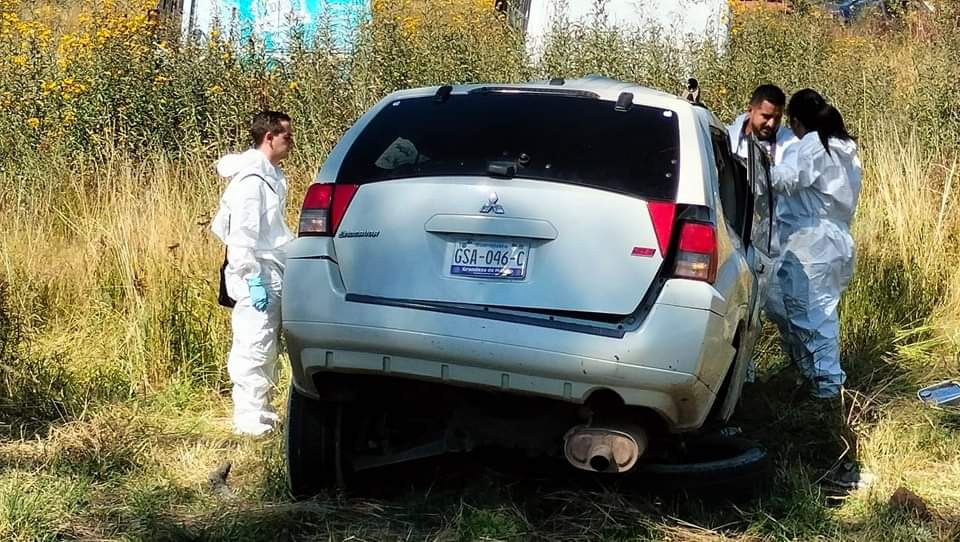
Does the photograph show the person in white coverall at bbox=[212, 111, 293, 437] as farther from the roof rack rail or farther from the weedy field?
the roof rack rail

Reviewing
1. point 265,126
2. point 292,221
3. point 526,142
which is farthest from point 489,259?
point 292,221

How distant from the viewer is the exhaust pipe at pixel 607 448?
3.88m

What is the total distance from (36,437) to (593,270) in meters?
3.17

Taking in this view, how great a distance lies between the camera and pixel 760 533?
4.46 m

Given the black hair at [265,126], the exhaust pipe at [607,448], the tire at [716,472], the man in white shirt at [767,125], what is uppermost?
the man in white shirt at [767,125]

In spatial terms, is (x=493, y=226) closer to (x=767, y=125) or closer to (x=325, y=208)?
(x=325, y=208)

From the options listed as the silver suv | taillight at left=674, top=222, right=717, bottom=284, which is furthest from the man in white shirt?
taillight at left=674, top=222, right=717, bottom=284

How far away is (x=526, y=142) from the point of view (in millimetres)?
4133

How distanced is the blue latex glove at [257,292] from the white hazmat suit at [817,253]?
3010 mm

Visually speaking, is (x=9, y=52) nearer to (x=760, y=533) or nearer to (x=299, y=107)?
(x=299, y=107)

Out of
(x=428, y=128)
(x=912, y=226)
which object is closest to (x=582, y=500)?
(x=428, y=128)

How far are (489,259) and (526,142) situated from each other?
1.73 ft

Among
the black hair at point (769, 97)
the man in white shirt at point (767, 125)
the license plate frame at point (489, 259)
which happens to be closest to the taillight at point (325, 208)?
the license plate frame at point (489, 259)

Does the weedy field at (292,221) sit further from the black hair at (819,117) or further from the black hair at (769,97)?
the black hair at (769,97)
